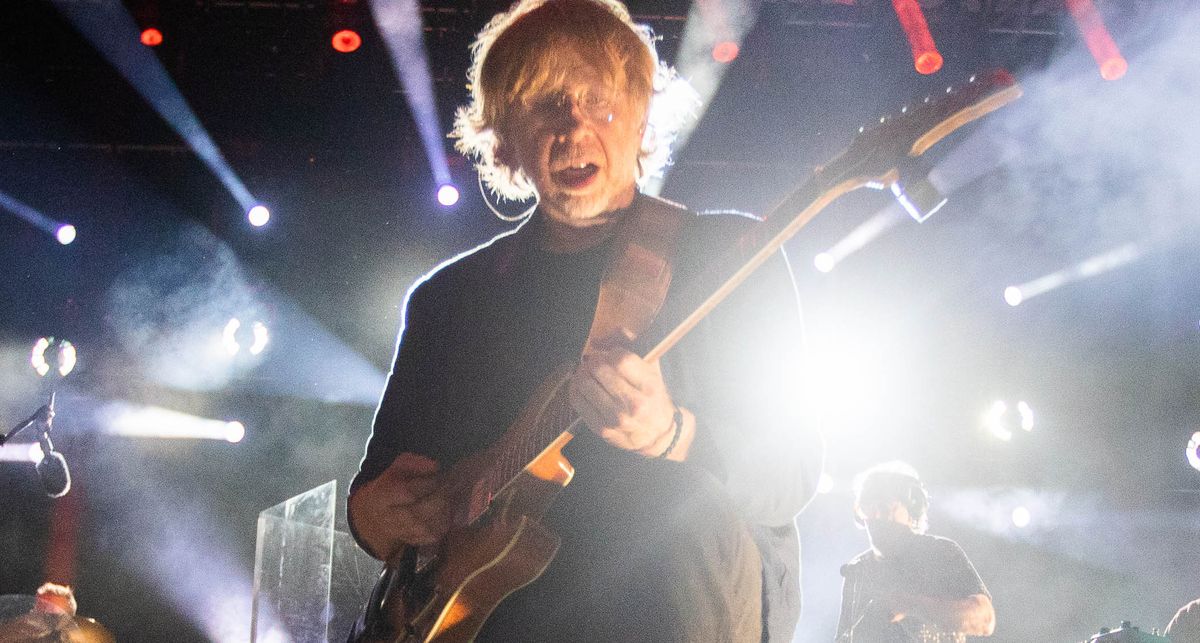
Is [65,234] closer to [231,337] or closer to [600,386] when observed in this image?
[231,337]

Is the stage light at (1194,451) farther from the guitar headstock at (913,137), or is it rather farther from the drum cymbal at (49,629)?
the drum cymbal at (49,629)

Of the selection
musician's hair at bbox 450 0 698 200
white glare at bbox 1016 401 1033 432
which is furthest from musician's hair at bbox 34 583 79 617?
white glare at bbox 1016 401 1033 432

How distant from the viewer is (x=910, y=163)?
5.25 feet

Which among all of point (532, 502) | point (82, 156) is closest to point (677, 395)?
point (532, 502)

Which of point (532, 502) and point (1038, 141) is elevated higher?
point (1038, 141)

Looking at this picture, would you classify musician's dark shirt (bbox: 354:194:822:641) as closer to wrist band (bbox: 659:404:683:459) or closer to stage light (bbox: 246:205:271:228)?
wrist band (bbox: 659:404:683:459)

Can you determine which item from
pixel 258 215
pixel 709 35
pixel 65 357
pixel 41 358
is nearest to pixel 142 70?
pixel 258 215

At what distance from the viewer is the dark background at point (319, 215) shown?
27.1ft

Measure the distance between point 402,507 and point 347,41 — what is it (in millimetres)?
6884

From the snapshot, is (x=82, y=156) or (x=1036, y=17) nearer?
(x=1036, y=17)

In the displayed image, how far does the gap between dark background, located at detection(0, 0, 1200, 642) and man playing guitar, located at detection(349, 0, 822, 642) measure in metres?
5.98

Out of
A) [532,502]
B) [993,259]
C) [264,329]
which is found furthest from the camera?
[993,259]

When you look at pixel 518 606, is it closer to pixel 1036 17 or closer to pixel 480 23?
pixel 480 23

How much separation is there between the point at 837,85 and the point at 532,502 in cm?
752
